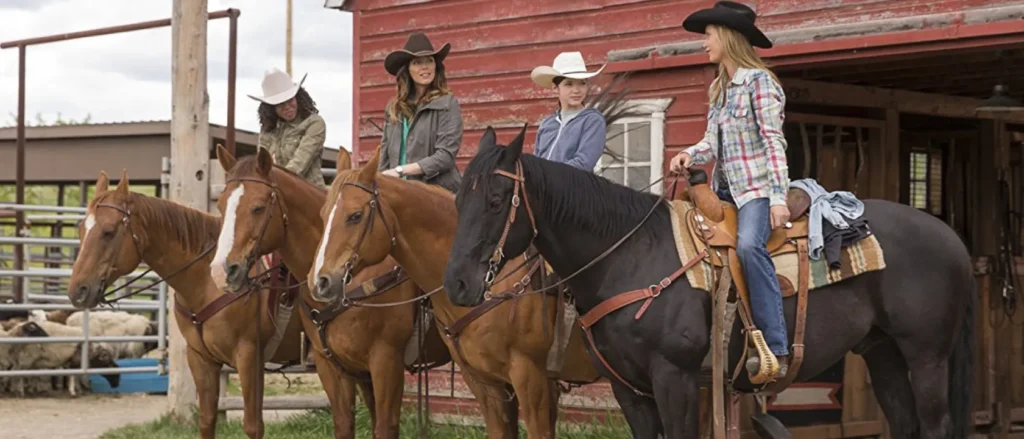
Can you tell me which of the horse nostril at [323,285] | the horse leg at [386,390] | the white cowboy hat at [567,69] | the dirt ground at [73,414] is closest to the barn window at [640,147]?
the white cowboy hat at [567,69]

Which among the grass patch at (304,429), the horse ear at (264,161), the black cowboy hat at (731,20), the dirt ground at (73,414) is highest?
the black cowboy hat at (731,20)

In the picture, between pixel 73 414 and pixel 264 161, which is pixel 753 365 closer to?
pixel 264 161

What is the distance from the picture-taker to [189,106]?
1085cm

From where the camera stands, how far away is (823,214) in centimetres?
622

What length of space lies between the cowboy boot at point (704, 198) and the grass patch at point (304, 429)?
3.51 m

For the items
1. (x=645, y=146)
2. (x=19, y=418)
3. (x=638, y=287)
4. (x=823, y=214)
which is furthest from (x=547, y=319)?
(x=19, y=418)

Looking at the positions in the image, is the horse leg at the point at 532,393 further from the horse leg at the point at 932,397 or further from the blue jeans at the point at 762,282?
the horse leg at the point at 932,397

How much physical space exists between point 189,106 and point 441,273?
4776 mm

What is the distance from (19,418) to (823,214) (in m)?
8.75

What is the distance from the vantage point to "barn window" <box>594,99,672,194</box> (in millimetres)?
9086

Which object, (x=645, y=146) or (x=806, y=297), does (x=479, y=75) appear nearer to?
(x=645, y=146)

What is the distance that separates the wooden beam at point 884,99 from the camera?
30.0 ft

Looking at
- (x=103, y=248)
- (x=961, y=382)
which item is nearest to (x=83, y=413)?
(x=103, y=248)

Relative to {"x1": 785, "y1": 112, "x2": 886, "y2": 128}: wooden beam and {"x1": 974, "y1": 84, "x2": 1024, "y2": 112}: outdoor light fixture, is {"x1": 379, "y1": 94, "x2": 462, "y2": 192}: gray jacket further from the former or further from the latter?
{"x1": 974, "y1": 84, "x2": 1024, "y2": 112}: outdoor light fixture
